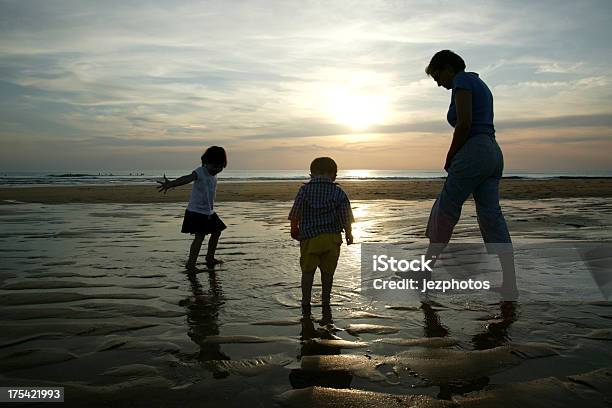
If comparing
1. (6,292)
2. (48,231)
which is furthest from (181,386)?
(48,231)

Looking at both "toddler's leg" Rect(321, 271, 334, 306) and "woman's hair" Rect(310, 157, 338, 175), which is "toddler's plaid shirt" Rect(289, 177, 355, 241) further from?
"toddler's leg" Rect(321, 271, 334, 306)

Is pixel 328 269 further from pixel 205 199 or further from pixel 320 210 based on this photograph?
pixel 205 199

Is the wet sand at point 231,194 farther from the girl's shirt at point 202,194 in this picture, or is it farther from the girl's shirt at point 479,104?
the girl's shirt at point 479,104

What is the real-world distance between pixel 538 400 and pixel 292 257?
4.59 metres

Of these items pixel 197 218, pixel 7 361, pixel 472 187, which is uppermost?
pixel 472 187

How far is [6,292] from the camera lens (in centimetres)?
467

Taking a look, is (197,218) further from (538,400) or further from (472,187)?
(538,400)

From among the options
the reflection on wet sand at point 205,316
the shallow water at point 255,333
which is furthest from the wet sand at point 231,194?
the reflection on wet sand at point 205,316

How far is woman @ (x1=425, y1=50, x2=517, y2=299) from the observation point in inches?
178

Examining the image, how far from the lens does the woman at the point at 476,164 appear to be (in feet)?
14.8

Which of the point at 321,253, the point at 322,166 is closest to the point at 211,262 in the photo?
the point at 321,253

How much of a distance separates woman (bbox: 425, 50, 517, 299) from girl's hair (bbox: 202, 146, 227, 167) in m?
3.29

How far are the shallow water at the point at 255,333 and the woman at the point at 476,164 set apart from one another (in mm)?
586

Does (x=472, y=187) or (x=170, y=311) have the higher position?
(x=472, y=187)
